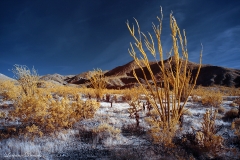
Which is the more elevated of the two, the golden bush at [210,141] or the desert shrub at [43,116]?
the desert shrub at [43,116]

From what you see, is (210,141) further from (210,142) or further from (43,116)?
(43,116)

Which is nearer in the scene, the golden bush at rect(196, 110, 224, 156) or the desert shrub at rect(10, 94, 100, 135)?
the golden bush at rect(196, 110, 224, 156)

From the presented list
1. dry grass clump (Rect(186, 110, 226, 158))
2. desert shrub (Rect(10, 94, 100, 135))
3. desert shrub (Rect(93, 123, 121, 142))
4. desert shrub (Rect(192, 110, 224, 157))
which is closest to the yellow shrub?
desert shrub (Rect(93, 123, 121, 142))

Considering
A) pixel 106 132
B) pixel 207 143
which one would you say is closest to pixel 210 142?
pixel 207 143

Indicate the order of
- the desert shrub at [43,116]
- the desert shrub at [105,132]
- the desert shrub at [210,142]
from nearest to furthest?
1. the desert shrub at [210,142]
2. the desert shrub at [105,132]
3. the desert shrub at [43,116]

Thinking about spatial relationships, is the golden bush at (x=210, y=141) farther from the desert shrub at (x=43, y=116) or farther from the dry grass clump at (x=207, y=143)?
the desert shrub at (x=43, y=116)

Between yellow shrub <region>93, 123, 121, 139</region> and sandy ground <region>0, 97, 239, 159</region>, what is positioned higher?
yellow shrub <region>93, 123, 121, 139</region>

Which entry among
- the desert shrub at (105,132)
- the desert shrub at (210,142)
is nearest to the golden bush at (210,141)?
the desert shrub at (210,142)

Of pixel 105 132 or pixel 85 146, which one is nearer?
pixel 85 146

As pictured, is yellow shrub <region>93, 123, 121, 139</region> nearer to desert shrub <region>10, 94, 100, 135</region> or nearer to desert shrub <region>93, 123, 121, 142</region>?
desert shrub <region>93, 123, 121, 142</region>

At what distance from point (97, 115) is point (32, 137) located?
2.35 meters

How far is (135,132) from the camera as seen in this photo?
4156 mm

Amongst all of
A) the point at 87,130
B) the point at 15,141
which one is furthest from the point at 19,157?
the point at 87,130

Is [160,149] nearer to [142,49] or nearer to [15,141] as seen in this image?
[142,49]
